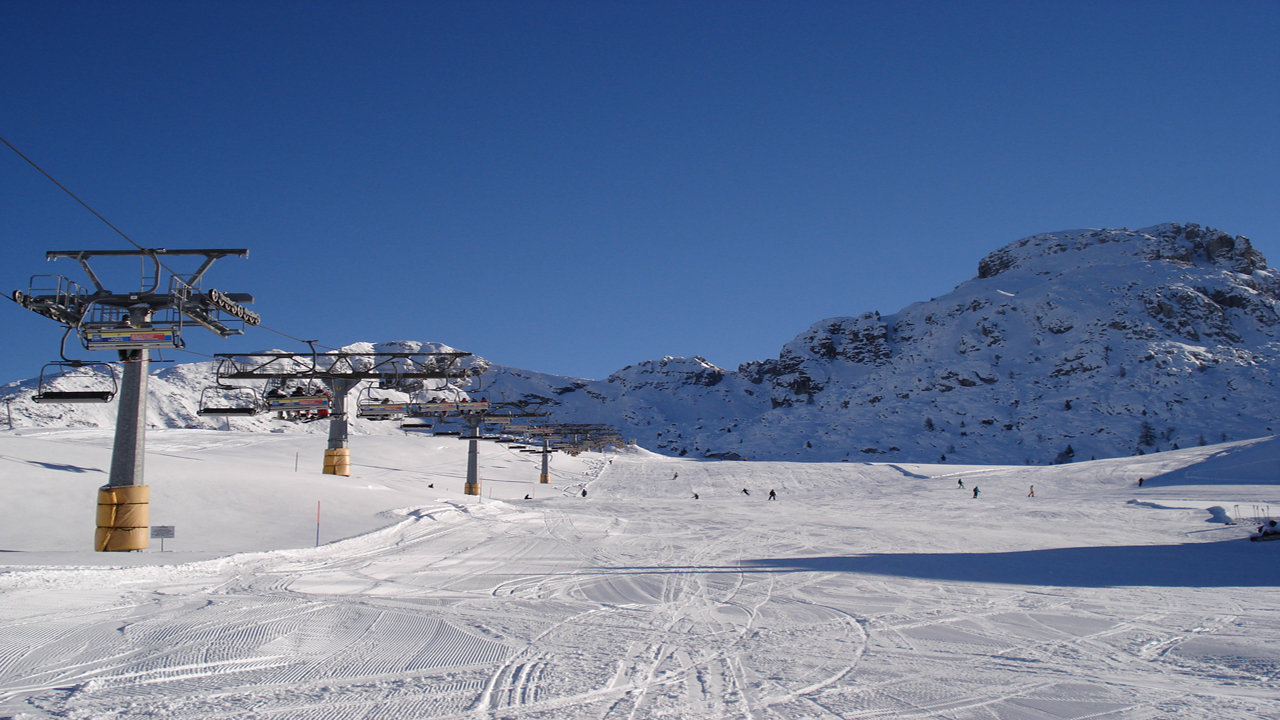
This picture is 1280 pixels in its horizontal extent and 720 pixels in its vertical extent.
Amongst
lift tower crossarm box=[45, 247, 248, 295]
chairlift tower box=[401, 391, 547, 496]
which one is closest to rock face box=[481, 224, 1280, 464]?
chairlift tower box=[401, 391, 547, 496]

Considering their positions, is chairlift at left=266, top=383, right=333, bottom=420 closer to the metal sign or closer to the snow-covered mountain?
the metal sign

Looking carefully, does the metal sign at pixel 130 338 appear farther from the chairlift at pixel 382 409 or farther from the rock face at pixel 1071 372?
the rock face at pixel 1071 372

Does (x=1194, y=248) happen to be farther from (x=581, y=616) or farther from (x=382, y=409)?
(x=581, y=616)

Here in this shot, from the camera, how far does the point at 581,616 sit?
29.3 ft

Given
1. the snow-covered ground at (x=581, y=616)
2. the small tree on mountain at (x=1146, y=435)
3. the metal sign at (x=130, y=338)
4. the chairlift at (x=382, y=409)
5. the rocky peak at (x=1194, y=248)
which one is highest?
the rocky peak at (x=1194, y=248)

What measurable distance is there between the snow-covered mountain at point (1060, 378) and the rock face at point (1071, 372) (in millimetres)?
364

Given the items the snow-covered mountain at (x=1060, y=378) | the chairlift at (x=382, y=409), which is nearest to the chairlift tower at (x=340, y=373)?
the chairlift at (x=382, y=409)

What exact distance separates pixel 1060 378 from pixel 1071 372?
7.73 feet

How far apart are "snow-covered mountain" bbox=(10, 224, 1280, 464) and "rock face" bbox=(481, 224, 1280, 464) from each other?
14.3 inches

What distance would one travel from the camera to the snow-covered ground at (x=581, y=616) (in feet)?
18.5

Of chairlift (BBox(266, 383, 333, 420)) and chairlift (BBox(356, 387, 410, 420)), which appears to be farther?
chairlift (BBox(356, 387, 410, 420))

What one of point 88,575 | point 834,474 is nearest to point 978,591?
point 88,575

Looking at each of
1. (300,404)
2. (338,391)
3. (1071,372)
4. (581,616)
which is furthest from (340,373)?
(1071,372)

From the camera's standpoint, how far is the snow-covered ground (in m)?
5.63
